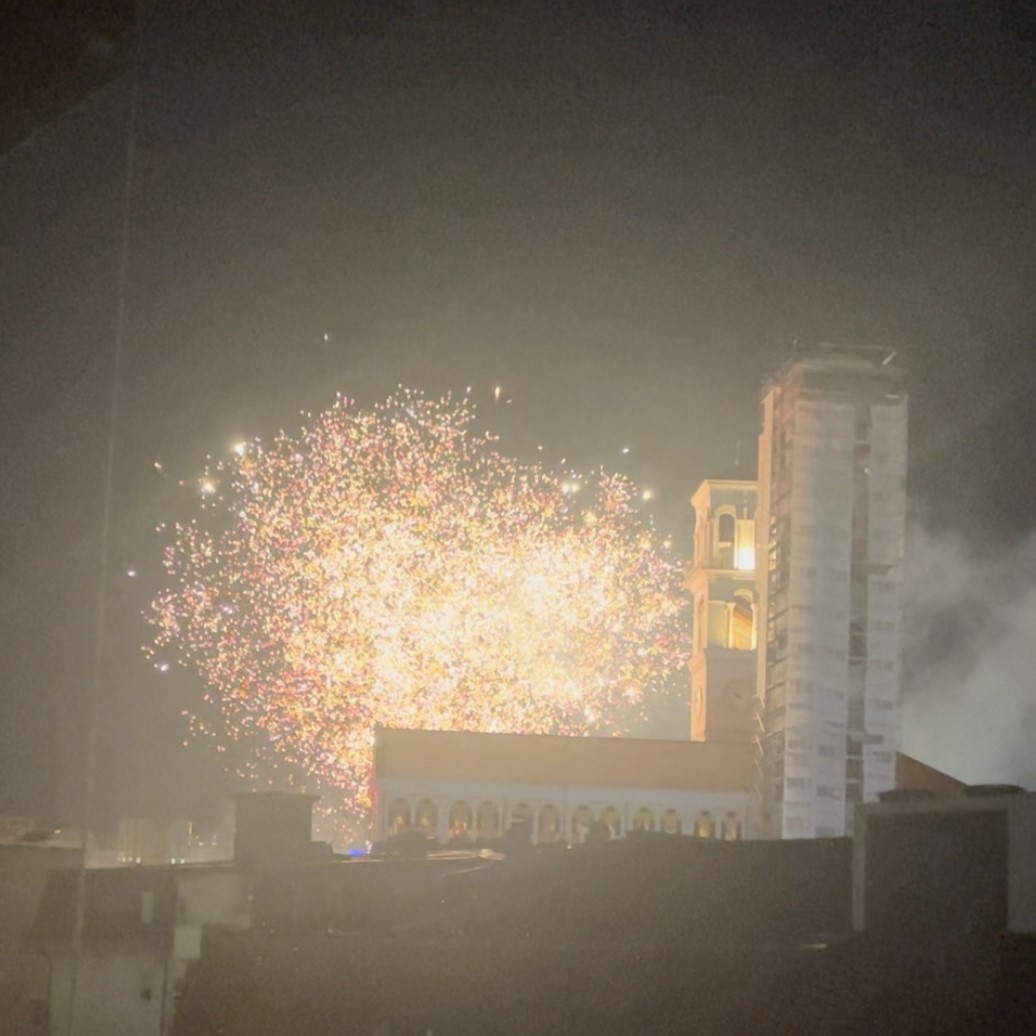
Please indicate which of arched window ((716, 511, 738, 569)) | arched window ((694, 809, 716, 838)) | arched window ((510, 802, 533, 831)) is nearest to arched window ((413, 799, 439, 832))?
arched window ((510, 802, 533, 831))

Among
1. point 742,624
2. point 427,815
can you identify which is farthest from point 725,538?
point 427,815

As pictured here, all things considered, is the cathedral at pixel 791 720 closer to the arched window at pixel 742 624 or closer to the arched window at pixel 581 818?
the arched window at pixel 581 818

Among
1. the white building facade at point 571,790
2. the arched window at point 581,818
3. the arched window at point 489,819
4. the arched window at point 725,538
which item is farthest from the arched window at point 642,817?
the arched window at point 725,538

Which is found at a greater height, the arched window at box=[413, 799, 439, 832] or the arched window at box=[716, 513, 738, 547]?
the arched window at box=[716, 513, 738, 547]

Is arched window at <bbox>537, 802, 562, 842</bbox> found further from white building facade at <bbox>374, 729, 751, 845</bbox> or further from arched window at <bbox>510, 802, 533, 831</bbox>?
arched window at <bbox>510, 802, 533, 831</bbox>

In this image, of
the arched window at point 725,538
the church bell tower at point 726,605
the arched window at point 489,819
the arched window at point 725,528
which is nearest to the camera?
the arched window at point 489,819
